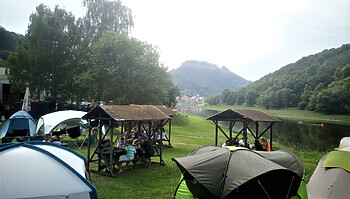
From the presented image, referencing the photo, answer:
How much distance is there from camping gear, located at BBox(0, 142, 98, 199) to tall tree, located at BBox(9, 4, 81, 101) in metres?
24.9

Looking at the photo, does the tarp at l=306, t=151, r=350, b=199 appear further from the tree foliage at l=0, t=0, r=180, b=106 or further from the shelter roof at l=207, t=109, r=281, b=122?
the tree foliage at l=0, t=0, r=180, b=106

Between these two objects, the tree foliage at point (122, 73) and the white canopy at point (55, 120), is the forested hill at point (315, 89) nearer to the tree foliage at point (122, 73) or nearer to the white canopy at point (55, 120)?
the tree foliage at point (122, 73)

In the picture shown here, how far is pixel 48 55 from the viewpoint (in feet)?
93.7

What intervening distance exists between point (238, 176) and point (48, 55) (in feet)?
91.1

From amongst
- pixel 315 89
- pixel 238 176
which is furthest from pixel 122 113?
pixel 315 89

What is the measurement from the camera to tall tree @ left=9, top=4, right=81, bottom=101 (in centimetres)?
2820

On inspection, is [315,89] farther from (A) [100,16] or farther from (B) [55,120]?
(B) [55,120]

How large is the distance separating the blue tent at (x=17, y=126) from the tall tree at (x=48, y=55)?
1322 centimetres

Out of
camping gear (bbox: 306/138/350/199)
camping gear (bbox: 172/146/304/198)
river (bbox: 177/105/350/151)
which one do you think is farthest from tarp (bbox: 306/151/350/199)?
river (bbox: 177/105/350/151)

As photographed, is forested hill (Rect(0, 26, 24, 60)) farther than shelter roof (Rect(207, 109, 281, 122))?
Yes

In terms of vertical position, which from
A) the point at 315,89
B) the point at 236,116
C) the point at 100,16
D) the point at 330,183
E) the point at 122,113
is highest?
the point at 100,16

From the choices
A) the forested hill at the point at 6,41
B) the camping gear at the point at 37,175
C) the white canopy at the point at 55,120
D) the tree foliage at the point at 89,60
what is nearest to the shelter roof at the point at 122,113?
the camping gear at the point at 37,175

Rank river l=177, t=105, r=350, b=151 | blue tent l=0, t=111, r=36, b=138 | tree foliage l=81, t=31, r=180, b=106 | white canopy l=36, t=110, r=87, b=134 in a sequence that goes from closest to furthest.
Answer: blue tent l=0, t=111, r=36, b=138 < white canopy l=36, t=110, r=87, b=134 < tree foliage l=81, t=31, r=180, b=106 < river l=177, t=105, r=350, b=151

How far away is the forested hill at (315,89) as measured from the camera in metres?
73.4
